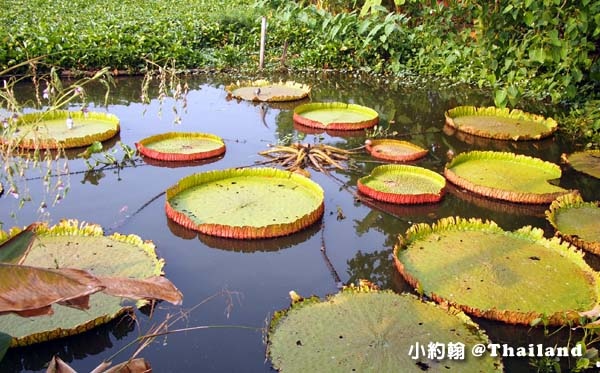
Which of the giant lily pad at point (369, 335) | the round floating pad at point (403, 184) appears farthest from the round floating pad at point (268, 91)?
the giant lily pad at point (369, 335)

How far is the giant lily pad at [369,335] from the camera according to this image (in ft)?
7.30

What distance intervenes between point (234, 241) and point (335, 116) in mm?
2753

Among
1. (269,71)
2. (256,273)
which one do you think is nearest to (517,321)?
(256,273)

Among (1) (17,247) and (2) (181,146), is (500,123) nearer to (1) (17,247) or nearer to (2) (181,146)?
(2) (181,146)

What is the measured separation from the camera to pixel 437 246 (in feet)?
10.3

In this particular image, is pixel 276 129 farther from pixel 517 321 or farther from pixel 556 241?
pixel 517 321

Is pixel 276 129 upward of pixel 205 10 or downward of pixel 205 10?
downward

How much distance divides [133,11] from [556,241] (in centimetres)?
883

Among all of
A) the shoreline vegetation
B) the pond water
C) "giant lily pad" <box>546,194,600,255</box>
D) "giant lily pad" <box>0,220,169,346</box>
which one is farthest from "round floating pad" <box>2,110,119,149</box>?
"giant lily pad" <box>546,194,600,255</box>

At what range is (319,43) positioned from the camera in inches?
335

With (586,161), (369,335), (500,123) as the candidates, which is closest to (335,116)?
(500,123)

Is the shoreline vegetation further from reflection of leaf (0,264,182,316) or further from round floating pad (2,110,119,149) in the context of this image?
reflection of leaf (0,264,182,316)

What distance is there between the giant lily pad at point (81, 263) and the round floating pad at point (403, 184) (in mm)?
1637

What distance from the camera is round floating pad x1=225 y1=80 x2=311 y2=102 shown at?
643 cm
